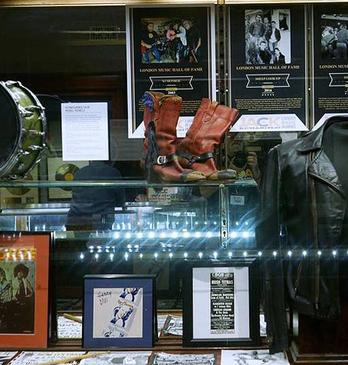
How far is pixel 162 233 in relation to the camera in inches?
76.2

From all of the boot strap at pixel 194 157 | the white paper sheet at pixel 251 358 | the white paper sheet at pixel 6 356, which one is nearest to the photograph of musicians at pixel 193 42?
the boot strap at pixel 194 157

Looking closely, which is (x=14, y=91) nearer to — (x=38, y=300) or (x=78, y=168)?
(x=78, y=168)

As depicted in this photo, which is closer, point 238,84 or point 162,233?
point 162,233

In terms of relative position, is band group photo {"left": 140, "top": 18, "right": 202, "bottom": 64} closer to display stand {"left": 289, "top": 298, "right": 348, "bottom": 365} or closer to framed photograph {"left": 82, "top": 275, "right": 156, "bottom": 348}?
framed photograph {"left": 82, "top": 275, "right": 156, "bottom": 348}

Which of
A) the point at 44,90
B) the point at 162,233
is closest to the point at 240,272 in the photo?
the point at 162,233

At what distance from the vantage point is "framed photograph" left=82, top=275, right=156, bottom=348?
172cm

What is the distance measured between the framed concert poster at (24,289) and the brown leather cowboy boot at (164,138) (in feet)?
1.35

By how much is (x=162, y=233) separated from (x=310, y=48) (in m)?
0.90

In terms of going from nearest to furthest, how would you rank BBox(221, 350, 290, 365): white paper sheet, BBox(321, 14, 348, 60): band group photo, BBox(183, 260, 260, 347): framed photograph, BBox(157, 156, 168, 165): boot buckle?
BBox(221, 350, 290, 365): white paper sheet → BBox(183, 260, 260, 347): framed photograph → BBox(157, 156, 168, 165): boot buckle → BBox(321, 14, 348, 60): band group photo

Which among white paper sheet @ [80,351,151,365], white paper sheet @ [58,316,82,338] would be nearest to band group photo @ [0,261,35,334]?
white paper sheet @ [58,316,82,338]

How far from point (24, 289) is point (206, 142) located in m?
0.73

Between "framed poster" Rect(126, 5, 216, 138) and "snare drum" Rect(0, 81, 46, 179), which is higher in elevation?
"framed poster" Rect(126, 5, 216, 138)

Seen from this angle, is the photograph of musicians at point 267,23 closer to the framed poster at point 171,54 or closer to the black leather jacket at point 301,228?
the framed poster at point 171,54

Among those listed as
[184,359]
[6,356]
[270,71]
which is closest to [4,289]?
[6,356]
